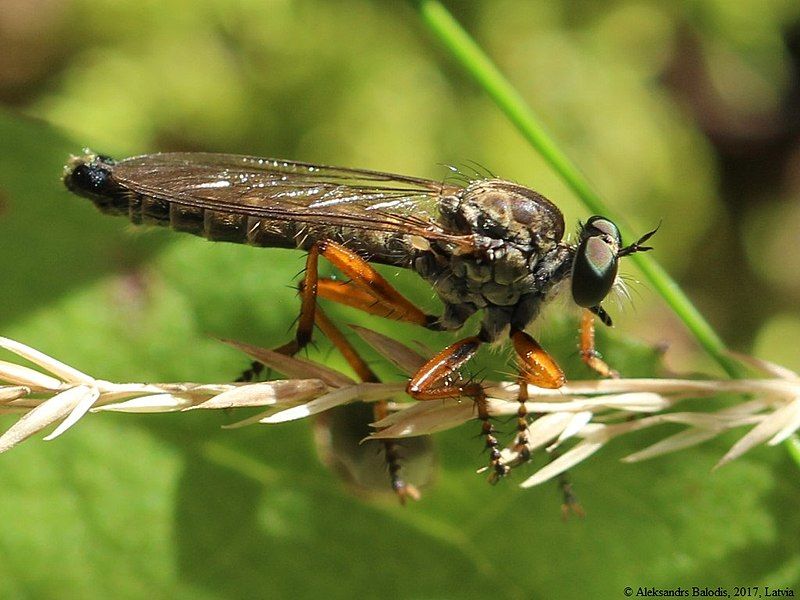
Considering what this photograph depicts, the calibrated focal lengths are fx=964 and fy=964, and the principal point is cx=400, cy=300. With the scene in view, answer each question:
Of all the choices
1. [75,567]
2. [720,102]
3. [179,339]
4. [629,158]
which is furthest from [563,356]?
[720,102]

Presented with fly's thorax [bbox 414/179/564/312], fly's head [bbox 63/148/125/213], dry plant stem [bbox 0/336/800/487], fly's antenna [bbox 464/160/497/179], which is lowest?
dry plant stem [bbox 0/336/800/487]

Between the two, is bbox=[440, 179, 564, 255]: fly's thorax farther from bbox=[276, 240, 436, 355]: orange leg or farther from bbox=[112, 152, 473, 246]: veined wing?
bbox=[276, 240, 436, 355]: orange leg

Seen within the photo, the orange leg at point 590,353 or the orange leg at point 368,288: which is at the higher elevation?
the orange leg at point 368,288

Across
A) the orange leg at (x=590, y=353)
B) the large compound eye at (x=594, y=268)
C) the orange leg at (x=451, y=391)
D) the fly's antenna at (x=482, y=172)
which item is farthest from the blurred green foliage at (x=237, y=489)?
the fly's antenna at (x=482, y=172)

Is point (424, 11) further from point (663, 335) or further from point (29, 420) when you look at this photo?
point (663, 335)

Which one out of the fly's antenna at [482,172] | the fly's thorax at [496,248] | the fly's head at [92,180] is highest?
the fly's head at [92,180]

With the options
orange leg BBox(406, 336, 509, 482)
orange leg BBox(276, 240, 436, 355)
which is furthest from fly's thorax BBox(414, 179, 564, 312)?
orange leg BBox(406, 336, 509, 482)

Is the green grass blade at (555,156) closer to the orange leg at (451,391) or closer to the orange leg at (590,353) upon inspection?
the orange leg at (590,353)
